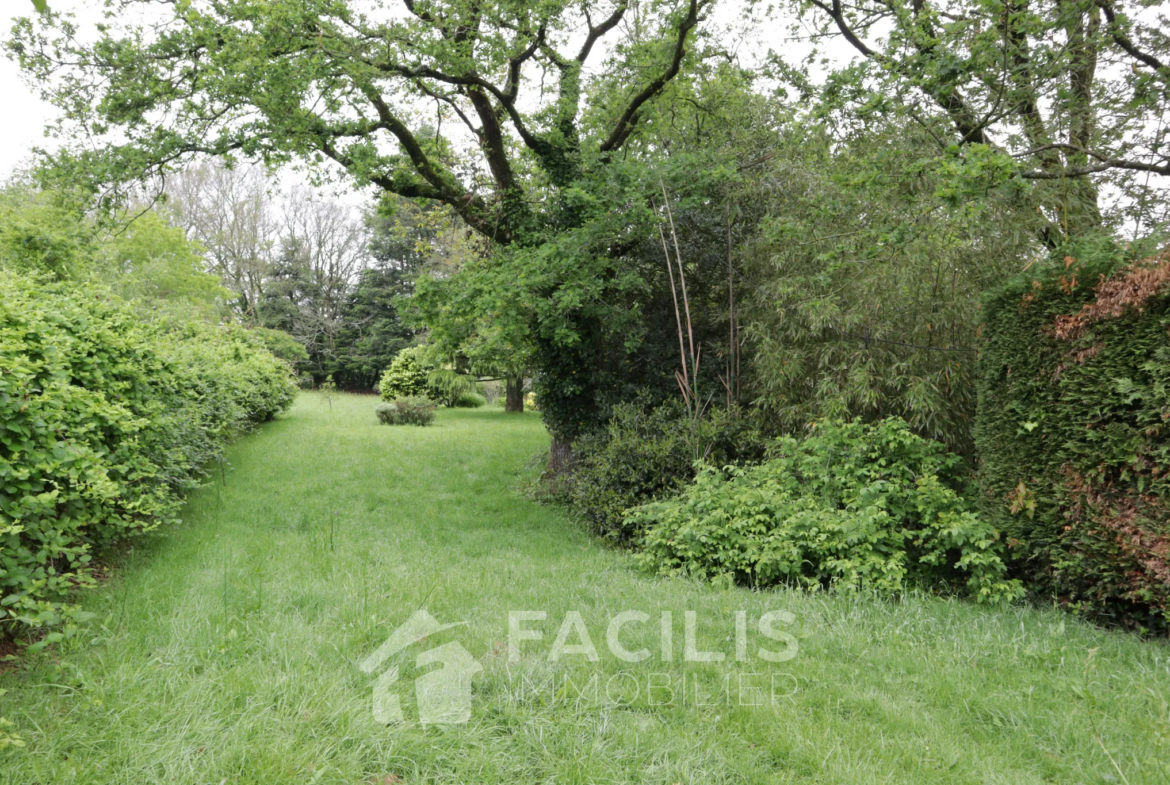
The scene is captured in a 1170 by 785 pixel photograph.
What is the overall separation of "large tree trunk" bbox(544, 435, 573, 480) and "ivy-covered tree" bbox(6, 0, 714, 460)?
0.83 ft

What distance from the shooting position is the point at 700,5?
22.7 ft

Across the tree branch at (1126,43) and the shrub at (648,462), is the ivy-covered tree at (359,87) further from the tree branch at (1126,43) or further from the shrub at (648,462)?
the tree branch at (1126,43)

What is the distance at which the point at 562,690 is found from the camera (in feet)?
7.64

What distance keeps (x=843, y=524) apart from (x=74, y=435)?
4.41 meters

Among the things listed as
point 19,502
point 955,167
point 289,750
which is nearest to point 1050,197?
point 955,167

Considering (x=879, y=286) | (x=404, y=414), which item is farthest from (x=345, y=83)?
(x=404, y=414)

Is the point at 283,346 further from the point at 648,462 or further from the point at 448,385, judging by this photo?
the point at 648,462

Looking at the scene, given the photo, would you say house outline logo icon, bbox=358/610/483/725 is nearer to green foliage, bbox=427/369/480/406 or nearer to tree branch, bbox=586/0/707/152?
tree branch, bbox=586/0/707/152

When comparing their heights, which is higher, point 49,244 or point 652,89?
point 652,89

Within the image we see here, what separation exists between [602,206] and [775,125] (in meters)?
2.45

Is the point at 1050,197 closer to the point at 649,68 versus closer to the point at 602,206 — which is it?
the point at 602,206

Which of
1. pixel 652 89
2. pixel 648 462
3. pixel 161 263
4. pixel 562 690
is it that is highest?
pixel 652 89

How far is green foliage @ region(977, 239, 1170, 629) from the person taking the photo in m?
3.09

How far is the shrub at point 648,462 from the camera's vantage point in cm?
605
